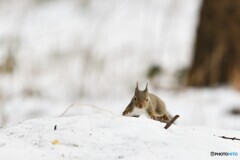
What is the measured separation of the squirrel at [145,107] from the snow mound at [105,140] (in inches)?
5.3

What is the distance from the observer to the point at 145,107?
357 cm

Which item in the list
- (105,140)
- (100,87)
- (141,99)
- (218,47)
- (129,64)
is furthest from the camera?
(129,64)

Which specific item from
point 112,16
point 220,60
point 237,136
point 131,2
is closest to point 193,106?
point 220,60

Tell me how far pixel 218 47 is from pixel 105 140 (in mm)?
5955

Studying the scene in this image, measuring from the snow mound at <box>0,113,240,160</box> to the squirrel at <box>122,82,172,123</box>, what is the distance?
0.13m

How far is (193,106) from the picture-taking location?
25.1ft

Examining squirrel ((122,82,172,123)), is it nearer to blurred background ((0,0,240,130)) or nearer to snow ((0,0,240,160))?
snow ((0,0,240,160))

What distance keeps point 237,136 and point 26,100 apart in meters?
5.01

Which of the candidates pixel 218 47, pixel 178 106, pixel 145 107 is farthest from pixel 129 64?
pixel 145 107

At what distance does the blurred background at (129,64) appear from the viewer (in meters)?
7.84

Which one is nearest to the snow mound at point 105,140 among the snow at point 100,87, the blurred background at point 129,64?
the snow at point 100,87

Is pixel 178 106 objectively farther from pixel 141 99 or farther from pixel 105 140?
pixel 105 140

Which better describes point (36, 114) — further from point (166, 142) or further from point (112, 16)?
point (112, 16)

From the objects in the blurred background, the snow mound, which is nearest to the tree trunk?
the blurred background
